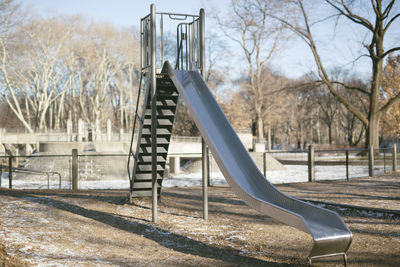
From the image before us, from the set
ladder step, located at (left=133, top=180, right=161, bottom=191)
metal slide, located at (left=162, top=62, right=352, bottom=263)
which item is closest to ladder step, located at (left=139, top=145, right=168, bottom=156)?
ladder step, located at (left=133, top=180, right=161, bottom=191)

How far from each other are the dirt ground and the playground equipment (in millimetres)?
665

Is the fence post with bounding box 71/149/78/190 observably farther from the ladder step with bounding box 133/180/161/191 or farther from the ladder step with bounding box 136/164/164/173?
the ladder step with bounding box 136/164/164/173

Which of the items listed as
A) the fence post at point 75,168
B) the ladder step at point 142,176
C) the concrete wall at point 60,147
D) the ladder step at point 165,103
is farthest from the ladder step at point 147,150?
the concrete wall at point 60,147

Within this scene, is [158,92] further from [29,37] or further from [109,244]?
[29,37]

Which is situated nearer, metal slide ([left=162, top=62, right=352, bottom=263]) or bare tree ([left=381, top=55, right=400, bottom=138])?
metal slide ([left=162, top=62, right=352, bottom=263])

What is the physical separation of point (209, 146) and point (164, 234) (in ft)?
6.56

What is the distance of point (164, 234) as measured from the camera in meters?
7.71

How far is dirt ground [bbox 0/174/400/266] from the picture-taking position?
6.03 meters

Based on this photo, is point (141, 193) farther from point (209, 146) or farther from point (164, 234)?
point (209, 146)

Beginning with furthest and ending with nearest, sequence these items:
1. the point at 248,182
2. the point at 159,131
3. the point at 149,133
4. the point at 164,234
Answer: the point at 149,133 → the point at 159,131 → the point at 164,234 → the point at 248,182

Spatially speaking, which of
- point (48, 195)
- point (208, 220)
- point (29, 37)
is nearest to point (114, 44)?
point (29, 37)

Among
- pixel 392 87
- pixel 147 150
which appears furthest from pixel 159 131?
pixel 392 87

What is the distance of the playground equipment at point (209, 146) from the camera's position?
5.44m

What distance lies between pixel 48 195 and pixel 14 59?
35433 mm
